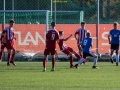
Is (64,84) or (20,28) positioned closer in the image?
(64,84)

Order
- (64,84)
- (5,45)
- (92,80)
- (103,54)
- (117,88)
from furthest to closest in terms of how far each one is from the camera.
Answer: (103,54) → (5,45) → (92,80) → (64,84) → (117,88)

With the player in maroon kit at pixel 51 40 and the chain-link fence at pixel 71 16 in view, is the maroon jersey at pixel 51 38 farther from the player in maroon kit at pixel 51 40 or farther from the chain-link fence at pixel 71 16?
the chain-link fence at pixel 71 16

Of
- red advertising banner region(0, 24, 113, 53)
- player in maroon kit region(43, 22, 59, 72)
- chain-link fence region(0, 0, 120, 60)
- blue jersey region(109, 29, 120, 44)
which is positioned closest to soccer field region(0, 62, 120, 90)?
player in maroon kit region(43, 22, 59, 72)

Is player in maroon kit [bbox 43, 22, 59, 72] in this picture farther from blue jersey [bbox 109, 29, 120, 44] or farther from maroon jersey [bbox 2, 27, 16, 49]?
blue jersey [bbox 109, 29, 120, 44]

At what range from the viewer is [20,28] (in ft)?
111

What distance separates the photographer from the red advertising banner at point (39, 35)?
33.4 metres

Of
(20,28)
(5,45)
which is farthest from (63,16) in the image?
(5,45)

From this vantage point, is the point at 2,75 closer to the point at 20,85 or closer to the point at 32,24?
the point at 20,85

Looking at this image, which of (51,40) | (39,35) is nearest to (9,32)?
(51,40)

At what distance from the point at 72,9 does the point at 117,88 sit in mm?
21484

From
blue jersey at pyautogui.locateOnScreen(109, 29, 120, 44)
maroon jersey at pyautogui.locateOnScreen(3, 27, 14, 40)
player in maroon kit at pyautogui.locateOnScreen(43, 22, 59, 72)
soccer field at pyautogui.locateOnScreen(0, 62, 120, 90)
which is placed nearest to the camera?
soccer field at pyautogui.locateOnScreen(0, 62, 120, 90)

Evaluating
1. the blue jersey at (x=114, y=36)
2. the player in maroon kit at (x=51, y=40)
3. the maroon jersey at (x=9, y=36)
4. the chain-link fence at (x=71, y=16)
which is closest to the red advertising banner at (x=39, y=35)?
the chain-link fence at (x=71, y=16)

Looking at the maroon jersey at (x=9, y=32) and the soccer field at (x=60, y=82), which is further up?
the maroon jersey at (x=9, y=32)

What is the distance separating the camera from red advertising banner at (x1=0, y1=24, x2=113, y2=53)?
33.4m
